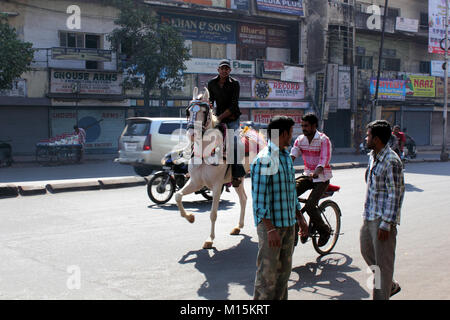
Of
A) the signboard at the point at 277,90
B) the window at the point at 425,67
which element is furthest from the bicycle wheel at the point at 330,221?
the window at the point at 425,67

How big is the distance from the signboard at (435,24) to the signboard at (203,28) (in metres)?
15.5

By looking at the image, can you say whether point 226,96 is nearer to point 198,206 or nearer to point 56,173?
point 198,206

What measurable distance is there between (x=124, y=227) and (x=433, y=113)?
124 feet

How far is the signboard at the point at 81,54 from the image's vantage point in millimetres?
23531

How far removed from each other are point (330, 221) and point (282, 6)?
27051 mm

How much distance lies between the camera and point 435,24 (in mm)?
36656

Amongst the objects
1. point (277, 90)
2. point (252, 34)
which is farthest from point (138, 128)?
point (252, 34)

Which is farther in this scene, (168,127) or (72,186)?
(168,127)

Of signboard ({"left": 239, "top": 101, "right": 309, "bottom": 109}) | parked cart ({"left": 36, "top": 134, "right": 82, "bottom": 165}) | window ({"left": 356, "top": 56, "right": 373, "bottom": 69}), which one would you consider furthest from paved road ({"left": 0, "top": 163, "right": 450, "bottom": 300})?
window ({"left": 356, "top": 56, "right": 373, "bottom": 69})

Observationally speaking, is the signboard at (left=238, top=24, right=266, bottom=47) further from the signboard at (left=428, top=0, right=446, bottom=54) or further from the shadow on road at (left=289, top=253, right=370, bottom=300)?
the shadow on road at (left=289, top=253, right=370, bottom=300)

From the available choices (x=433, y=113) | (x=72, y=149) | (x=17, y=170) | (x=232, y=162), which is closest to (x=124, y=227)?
(x=232, y=162)

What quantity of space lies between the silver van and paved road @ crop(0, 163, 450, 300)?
15.7 ft

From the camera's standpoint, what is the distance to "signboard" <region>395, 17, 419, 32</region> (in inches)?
1469
